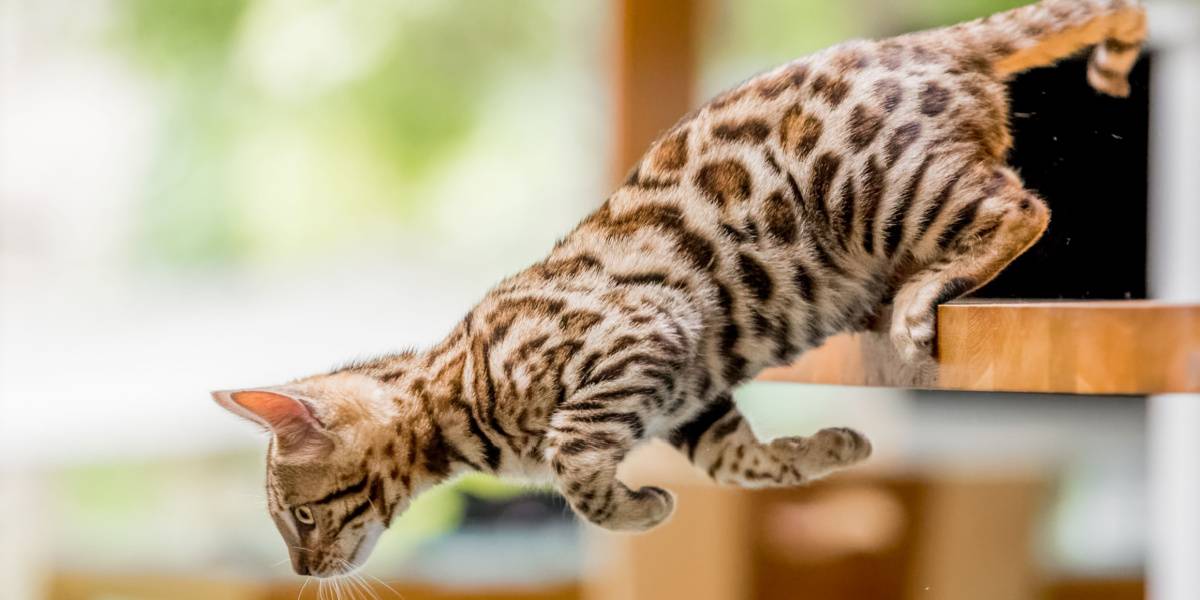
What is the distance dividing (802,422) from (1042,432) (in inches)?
34.5

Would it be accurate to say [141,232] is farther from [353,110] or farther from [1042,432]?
[1042,432]

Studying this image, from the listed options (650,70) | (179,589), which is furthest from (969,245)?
(179,589)

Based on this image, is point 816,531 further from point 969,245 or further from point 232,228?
point 232,228

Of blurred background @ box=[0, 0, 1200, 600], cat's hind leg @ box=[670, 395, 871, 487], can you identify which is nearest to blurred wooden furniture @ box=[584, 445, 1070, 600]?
blurred background @ box=[0, 0, 1200, 600]

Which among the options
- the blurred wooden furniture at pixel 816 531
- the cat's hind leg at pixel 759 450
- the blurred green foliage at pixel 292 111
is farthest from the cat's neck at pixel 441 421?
the blurred green foliage at pixel 292 111

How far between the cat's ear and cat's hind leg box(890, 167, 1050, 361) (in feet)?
1.92

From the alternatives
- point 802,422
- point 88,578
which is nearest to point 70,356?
point 88,578

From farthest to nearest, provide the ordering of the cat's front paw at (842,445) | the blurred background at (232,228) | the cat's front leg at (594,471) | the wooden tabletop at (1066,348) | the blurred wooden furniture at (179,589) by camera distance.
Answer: the blurred background at (232,228)
the blurred wooden furniture at (179,589)
the cat's front paw at (842,445)
the cat's front leg at (594,471)
the wooden tabletop at (1066,348)

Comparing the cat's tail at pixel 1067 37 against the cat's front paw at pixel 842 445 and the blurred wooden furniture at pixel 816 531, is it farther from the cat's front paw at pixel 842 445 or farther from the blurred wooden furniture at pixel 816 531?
the blurred wooden furniture at pixel 816 531

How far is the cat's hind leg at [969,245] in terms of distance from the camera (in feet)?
4.17

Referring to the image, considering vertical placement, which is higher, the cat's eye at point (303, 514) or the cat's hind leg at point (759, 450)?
the cat's hind leg at point (759, 450)

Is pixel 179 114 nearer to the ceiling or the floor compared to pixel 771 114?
nearer to the ceiling

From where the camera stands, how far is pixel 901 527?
2.42 metres

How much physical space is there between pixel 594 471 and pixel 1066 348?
43 cm
